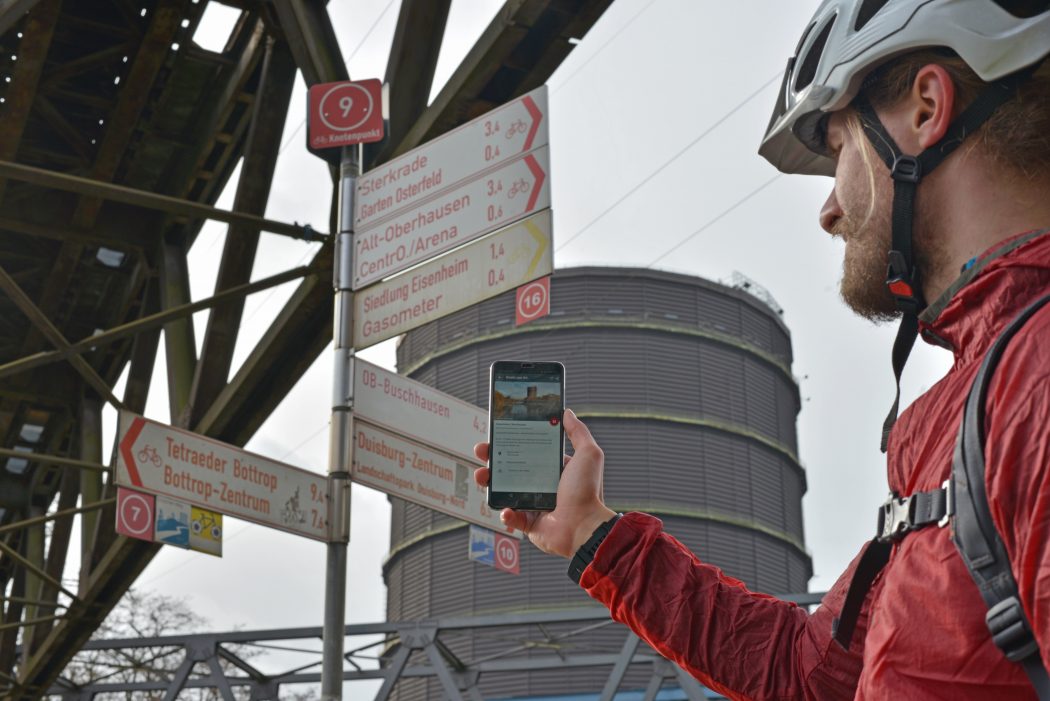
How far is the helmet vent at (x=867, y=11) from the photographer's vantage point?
6.81 feet

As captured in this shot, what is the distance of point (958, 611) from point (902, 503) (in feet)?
0.71

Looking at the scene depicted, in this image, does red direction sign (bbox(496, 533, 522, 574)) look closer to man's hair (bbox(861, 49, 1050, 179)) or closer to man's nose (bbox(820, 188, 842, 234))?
man's nose (bbox(820, 188, 842, 234))

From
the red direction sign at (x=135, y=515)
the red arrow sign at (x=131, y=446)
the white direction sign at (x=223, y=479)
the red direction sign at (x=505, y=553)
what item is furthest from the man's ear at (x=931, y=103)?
the red direction sign at (x=505, y=553)

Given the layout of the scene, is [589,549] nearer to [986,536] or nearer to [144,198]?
[986,536]

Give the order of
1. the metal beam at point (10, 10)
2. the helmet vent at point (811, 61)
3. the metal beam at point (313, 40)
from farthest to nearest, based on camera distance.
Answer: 1. the metal beam at point (313, 40)
2. the metal beam at point (10, 10)
3. the helmet vent at point (811, 61)

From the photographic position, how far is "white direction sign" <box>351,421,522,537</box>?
500 centimetres

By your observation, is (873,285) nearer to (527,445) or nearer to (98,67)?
(527,445)

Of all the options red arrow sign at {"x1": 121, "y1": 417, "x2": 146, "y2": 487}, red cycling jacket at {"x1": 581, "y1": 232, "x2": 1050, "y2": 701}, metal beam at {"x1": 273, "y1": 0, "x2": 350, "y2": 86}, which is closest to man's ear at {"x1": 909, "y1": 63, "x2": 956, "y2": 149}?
red cycling jacket at {"x1": 581, "y1": 232, "x2": 1050, "y2": 701}

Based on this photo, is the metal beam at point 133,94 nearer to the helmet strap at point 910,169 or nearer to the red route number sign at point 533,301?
the red route number sign at point 533,301

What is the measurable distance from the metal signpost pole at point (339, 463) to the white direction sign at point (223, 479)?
89 mm

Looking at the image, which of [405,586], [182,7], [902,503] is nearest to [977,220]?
[902,503]

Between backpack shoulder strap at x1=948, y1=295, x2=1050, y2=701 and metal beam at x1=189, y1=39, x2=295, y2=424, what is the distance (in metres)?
6.46

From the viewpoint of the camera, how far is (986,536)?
136 cm

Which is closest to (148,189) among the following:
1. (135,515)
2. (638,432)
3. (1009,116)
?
(135,515)
